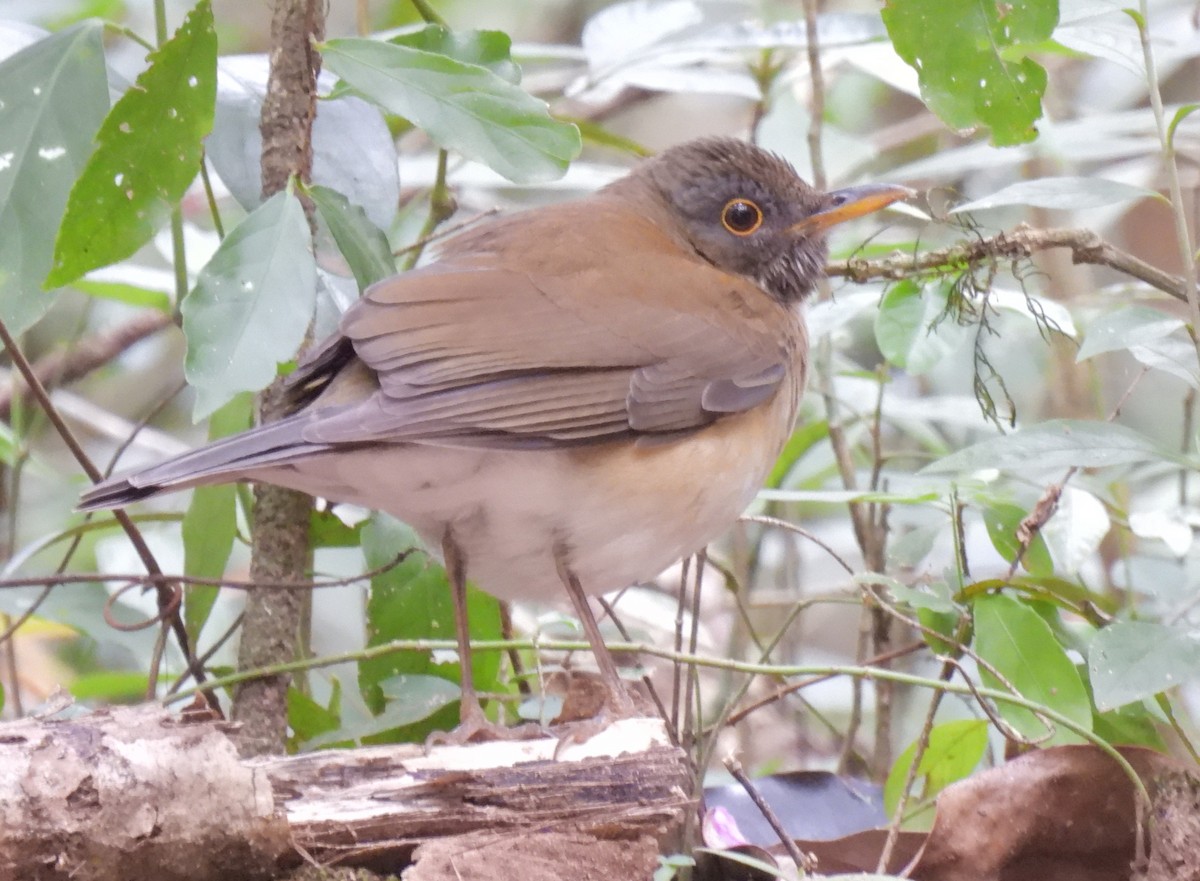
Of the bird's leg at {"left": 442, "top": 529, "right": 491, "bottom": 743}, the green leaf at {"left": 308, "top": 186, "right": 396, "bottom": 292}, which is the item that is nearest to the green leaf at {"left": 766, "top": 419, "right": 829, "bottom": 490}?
the bird's leg at {"left": 442, "top": 529, "right": 491, "bottom": 743}

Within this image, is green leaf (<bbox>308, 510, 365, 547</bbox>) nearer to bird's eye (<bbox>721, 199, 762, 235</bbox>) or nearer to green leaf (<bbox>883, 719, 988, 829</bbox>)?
bird's eye (<bbox>721, 199, 762, 235</bbox>)

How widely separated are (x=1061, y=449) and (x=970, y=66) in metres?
0.84

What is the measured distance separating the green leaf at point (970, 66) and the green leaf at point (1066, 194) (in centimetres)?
11

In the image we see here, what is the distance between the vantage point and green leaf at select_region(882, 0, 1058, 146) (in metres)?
2.91

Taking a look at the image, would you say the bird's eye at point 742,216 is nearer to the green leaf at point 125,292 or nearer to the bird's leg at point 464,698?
the bird's leg at point 464,698

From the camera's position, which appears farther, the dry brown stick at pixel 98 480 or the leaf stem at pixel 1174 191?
the dry brown stick at pixel 98 480

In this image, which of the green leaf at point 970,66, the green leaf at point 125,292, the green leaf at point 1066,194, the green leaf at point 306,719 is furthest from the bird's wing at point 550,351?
the green leaf at point 125,292

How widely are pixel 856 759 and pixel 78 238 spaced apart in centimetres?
274

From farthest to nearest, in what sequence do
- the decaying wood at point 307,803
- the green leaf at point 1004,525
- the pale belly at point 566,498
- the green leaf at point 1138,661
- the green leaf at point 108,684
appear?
the green leaf at point 108,684 → the green leaf at point 1004,525 → the pale belly at point 566,498 → the green leaf at point 1138,661 → the decaying wood at point 307,803

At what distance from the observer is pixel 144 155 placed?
2830 mm

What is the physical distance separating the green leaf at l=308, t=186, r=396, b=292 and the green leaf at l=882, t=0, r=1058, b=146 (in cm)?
121

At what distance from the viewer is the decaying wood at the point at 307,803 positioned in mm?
2242

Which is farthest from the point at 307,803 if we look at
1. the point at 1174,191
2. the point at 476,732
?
the point at 1174,191

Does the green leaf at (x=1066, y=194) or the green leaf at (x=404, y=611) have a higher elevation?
the green leaf at (x=1066, y=194)
